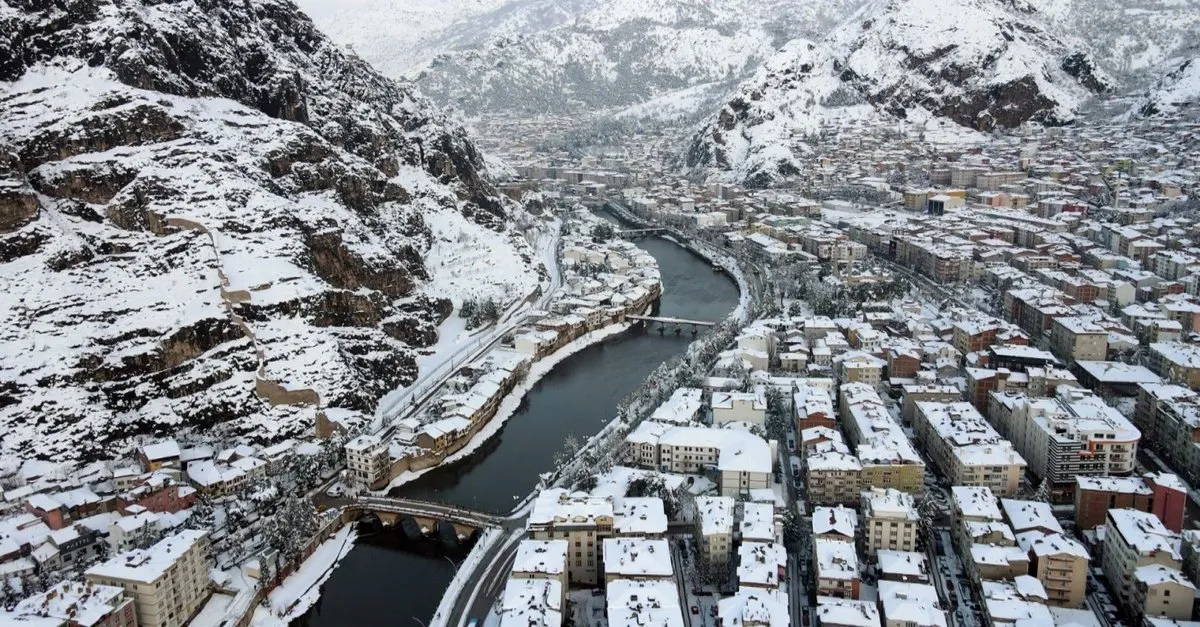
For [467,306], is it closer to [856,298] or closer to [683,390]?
[683,390]

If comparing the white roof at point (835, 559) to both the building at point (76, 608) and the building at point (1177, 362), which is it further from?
the building at point (1177, 362)

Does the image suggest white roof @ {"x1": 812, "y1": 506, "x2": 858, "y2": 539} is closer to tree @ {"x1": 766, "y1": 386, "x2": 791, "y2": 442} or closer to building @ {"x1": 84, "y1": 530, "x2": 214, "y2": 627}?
tree @ {"x1": 766, "y1": 386, "x2": 791, "y2": 442}

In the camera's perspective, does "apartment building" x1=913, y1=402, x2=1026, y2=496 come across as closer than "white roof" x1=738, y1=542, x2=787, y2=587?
No

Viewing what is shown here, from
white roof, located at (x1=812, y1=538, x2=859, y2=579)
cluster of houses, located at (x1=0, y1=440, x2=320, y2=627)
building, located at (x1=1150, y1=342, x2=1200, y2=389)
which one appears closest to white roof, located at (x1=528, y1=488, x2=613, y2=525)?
white roof, located at (x1=812, y1=538, x2=859, y2=579)

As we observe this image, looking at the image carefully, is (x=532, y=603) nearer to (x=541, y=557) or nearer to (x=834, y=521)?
(x=541, y=557)

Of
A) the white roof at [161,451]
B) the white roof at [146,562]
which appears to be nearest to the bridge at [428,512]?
the white roof at [146,562]

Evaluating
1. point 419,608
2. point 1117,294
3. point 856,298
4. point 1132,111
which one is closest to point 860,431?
point 419,608

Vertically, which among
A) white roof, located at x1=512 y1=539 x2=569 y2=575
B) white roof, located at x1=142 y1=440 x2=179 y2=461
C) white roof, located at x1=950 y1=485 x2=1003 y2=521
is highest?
white roof, located at x1=142 y1=440 x2=179 y2=461
